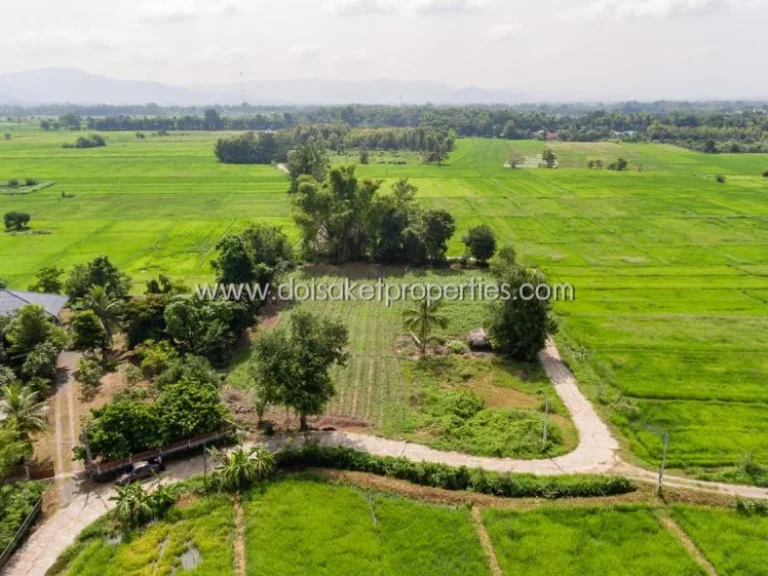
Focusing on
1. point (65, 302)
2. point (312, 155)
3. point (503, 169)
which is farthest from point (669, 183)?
point (65, 302)

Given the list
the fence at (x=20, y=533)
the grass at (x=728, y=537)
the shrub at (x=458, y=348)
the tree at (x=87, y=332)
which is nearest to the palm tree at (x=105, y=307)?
the tree at (x=87, y=332)

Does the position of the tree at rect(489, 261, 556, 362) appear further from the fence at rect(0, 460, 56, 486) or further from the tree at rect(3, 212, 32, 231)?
the tree at rect(3, 212, 32, 231)

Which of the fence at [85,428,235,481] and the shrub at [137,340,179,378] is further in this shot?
the shrub at [137,340,179,378]

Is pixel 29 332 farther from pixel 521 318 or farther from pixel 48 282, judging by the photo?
pixel 521 318

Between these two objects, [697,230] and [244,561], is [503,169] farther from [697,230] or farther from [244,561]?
[244,561]

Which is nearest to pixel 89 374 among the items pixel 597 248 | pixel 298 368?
pixel 298 368

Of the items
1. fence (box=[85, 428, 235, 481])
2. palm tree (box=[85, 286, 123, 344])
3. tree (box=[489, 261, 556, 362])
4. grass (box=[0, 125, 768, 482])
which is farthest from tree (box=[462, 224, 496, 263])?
fence (box=[85, 428, 235, 481])
